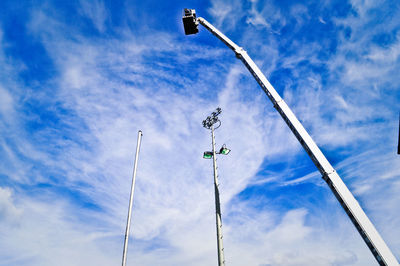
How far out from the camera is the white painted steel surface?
5.73 metres

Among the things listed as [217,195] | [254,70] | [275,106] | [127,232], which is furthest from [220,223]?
[254,70]

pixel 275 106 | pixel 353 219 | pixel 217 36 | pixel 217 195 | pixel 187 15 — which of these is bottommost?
pixel 353 219

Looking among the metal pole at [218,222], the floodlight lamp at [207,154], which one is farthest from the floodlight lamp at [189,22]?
the metal pole at [218,222]

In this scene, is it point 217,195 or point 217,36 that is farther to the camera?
point 217,36

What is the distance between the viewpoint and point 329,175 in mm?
7148

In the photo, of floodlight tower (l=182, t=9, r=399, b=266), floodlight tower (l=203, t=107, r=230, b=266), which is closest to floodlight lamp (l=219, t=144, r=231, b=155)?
floodlight tower (l=203, t=107, r=230, b=266)

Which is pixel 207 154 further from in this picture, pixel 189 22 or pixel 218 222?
pixel 189 22

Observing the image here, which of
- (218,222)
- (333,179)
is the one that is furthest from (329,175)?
(218,222)

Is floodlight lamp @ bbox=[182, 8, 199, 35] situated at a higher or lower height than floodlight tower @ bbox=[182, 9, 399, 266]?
higher

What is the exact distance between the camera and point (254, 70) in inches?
430

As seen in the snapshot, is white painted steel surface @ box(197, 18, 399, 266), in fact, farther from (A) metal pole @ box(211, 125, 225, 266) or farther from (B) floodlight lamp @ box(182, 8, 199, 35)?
(A) metal pole @ box(211, 125, 225, 266)

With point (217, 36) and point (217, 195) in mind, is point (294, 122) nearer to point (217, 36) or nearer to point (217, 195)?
point (217, 195)

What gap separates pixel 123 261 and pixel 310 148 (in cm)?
1073

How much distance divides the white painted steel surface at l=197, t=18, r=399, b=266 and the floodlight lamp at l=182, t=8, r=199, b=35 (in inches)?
199
